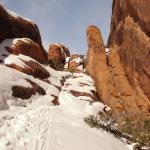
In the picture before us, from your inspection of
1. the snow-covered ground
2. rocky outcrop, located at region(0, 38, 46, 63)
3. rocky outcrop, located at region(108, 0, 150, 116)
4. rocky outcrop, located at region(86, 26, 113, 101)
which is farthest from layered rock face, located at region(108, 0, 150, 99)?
the snow-covered ground

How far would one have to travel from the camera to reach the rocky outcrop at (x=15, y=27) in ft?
133

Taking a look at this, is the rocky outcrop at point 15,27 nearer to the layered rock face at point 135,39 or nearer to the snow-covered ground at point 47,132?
the layered rock face at point 135,39

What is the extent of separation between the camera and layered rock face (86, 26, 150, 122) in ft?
109

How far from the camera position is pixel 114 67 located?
39.3 metres

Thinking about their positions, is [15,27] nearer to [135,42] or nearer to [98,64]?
[98,64]

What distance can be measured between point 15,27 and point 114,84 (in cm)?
1587

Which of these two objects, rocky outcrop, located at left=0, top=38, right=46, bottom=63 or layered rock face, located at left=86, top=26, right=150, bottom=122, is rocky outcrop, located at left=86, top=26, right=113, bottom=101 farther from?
rocky outcrop, located at left=0, top=38, right=46, bottom=63

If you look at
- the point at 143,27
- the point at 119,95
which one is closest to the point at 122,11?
the point at 143,27

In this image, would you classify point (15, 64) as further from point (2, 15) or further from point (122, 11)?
point (122, 11)

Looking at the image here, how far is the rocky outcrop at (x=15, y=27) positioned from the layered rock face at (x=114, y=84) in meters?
7.53

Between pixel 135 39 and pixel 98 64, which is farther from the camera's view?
pixel 98 64

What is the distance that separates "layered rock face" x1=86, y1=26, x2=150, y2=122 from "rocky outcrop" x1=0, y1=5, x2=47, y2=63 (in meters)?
7.53

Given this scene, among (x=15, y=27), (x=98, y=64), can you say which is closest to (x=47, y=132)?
(x=98, y=64)

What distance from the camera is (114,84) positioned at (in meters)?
38.0
